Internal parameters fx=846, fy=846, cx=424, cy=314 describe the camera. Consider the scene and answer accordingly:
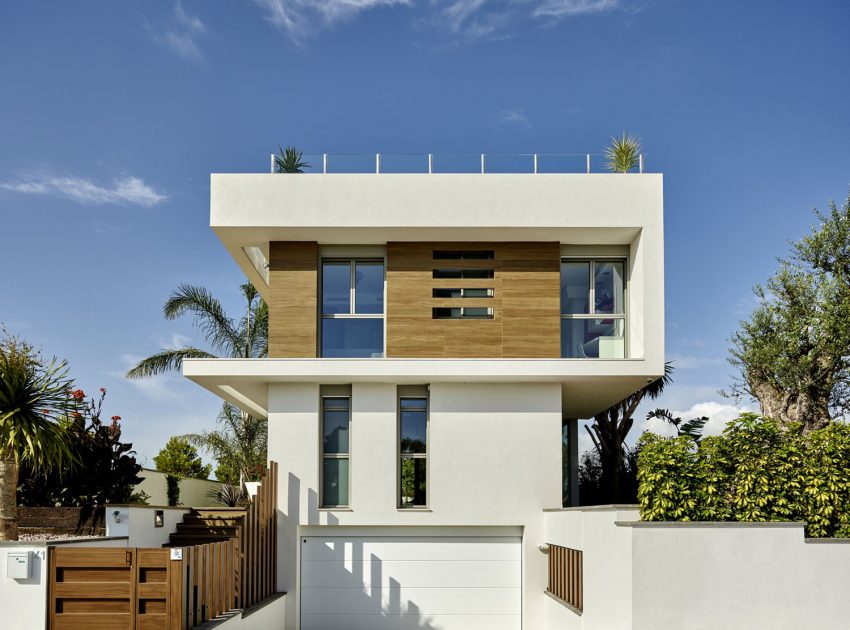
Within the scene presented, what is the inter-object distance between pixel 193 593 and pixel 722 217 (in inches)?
618

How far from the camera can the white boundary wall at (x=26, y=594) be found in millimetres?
9867

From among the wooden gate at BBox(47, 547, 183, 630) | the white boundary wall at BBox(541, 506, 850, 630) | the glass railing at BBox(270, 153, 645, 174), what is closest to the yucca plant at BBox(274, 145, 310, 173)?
the glass railing at BBox(270, 153, 645, 174)

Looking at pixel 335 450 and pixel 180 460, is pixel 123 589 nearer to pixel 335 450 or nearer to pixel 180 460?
pixel 335 450

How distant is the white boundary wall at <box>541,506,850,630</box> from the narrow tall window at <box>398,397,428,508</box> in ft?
19.3

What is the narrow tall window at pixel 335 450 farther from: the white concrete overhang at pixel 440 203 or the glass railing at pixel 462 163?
the glass railing at pixel 462 163

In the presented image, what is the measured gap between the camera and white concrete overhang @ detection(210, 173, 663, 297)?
15258mm

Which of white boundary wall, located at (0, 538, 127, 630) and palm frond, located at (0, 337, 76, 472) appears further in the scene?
palm frond, located at (0, 337, 76, 472)

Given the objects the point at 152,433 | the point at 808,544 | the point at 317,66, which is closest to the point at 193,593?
the point at 808,544

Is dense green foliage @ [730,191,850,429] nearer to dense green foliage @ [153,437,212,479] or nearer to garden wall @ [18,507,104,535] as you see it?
garden wall @ [18,507,104,535]

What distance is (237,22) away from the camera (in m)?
18.7

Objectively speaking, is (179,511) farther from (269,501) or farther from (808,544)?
(808,544)

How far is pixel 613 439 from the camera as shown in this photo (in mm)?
24312

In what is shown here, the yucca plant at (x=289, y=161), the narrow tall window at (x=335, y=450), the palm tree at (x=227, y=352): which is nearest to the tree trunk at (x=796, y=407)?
the narrow tall window at (x=335, y=450)

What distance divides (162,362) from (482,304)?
12756mm
